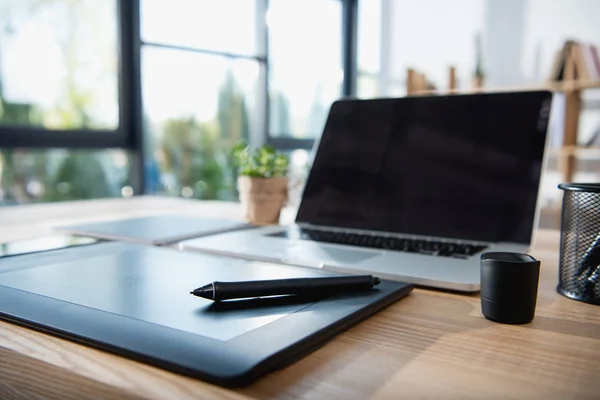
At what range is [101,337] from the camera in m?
0.46

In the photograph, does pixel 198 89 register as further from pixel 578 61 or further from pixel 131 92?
pixel 578 61

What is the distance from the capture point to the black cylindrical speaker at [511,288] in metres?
0.54

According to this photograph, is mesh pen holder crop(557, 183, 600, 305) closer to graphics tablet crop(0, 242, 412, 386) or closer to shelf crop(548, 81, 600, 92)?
graphics tablet crop(0, 242, 412, 386)

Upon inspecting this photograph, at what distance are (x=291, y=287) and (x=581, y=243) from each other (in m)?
0.34

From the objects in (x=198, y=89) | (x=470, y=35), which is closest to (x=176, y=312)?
(x=198, y=89)

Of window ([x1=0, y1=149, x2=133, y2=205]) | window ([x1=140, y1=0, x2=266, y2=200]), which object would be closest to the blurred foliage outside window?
window ([x1=0, y1=149, x2=133, y2=205])

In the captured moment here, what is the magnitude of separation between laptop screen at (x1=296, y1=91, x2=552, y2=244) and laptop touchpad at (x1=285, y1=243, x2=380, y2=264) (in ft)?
0.65

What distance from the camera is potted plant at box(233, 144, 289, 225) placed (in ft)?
3.94

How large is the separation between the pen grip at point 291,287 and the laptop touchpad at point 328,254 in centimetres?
14

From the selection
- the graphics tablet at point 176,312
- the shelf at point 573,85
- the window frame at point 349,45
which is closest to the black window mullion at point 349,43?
the window frame at point 349,45

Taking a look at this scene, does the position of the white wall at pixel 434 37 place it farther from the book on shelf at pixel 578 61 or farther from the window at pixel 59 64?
the window at pixel 59 64

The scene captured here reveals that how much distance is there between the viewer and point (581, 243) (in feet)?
2.04

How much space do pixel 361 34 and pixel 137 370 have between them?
393 centimetres

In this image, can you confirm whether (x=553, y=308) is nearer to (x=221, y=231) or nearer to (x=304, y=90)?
(x=221, y=231)
